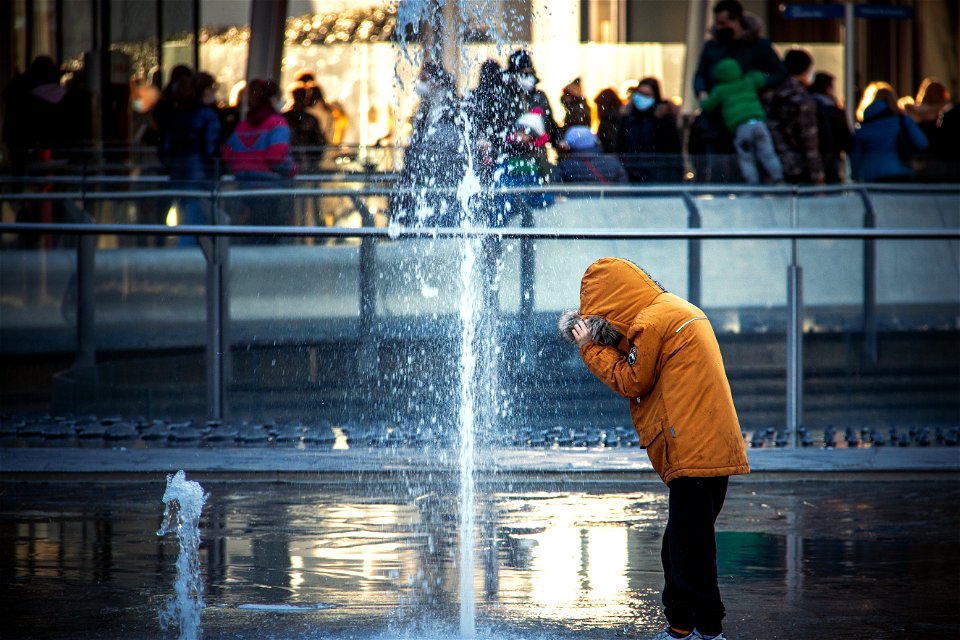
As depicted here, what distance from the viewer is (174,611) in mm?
5523

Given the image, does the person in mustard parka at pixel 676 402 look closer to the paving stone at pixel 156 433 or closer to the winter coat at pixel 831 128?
the paving stone at pixel 156 433

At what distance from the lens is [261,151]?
11805mm

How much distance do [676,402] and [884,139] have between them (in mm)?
8881

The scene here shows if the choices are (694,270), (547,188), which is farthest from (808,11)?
(694,270)

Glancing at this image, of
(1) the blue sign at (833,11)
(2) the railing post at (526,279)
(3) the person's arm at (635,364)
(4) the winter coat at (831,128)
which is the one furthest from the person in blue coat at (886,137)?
(3) the person's arm at (635,364)

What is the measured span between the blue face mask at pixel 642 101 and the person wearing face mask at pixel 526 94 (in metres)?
0.80

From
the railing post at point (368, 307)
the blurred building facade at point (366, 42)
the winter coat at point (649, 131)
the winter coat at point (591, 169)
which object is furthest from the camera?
the blurred building facade at point (366, 42)

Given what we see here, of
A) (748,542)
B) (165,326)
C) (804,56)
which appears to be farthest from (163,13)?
(748,542)

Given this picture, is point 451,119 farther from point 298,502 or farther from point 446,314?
point 298,502

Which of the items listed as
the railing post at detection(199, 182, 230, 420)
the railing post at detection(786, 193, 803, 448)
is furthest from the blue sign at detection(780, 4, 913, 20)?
the railing post at detection(199, 182, 230, 420)

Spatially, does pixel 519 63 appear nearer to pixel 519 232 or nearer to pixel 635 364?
pixel 519 232

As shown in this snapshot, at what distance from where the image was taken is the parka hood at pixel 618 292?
508 centimetres

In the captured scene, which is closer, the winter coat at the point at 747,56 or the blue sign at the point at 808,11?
the winter coat at the point at 747,56

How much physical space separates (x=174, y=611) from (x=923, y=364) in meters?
5.91
